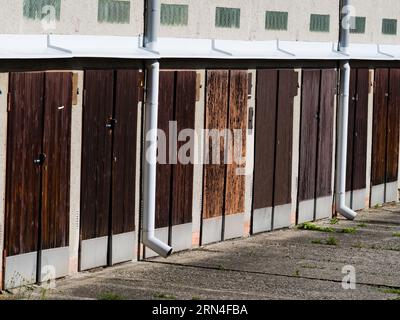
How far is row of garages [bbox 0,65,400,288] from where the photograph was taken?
613 inches

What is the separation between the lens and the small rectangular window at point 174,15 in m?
18.2

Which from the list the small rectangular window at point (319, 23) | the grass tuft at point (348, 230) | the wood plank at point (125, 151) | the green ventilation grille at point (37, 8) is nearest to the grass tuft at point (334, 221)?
the grass tuft at point (348, 230)

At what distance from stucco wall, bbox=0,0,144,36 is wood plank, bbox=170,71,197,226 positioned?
1.21 m

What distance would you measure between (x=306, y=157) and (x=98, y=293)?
7.53 m

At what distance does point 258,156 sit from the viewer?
2061 centimetres

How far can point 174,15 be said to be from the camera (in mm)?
18422

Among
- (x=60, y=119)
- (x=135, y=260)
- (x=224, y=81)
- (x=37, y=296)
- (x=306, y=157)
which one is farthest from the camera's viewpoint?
(x=306, y=157)

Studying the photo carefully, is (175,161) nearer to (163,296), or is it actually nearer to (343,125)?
(163,296)

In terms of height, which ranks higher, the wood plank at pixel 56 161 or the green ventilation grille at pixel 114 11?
the green ventilation grille at pixel 114 11

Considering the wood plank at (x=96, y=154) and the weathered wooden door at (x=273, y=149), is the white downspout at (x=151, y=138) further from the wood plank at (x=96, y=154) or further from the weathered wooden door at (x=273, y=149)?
the weathered wooden door at (x=273, y=149)

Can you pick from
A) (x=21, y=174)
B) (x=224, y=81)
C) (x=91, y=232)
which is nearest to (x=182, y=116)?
(x=224, y=81)

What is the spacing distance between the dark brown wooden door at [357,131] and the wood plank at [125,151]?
682 cm

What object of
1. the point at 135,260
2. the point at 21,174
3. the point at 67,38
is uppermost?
the point at 67,38

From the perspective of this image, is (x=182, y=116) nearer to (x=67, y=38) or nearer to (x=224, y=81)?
(x=224, y=81)
